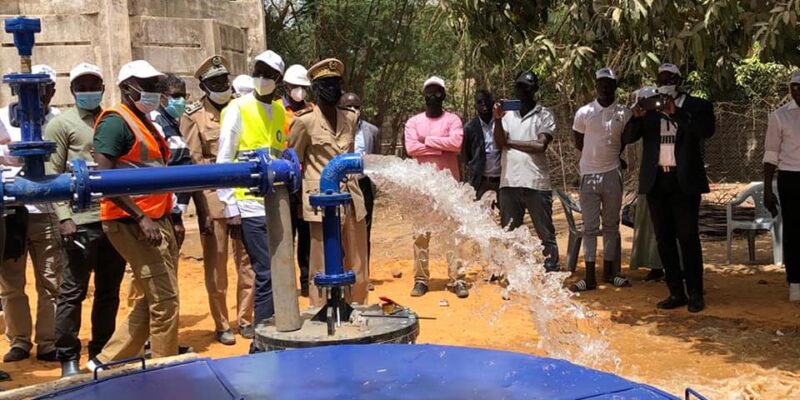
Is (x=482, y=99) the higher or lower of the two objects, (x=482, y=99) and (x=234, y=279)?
the higher

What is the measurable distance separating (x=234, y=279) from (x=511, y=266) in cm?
399

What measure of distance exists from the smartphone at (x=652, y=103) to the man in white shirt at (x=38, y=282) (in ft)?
13.2

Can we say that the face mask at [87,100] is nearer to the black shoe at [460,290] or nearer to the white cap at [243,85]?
the white cap at [243,85]

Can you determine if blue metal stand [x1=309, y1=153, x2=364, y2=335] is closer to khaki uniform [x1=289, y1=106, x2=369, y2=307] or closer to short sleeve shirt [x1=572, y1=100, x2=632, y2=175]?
khaki uniform [x1=289, y1=106, x2=369, y2=307]

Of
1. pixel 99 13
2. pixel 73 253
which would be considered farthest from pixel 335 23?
pixel 73 253

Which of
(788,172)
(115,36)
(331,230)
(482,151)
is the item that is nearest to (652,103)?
(788,172)

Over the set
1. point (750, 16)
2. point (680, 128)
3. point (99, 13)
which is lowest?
point (680, 128)

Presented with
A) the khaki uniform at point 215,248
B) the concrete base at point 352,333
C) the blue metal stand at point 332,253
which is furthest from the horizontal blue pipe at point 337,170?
the khaki uniform at point 215,248

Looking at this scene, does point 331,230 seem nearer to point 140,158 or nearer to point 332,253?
point 332,253

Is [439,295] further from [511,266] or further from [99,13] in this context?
[99,13]

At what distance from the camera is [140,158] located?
13.8 ft

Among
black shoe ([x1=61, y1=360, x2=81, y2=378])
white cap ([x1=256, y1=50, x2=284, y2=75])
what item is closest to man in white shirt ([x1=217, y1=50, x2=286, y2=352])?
white cap ([x1=256, y1=50, x2=284, y2=75])

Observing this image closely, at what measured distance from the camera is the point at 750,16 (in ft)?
14.9

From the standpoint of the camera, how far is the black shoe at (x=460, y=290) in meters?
6.81
